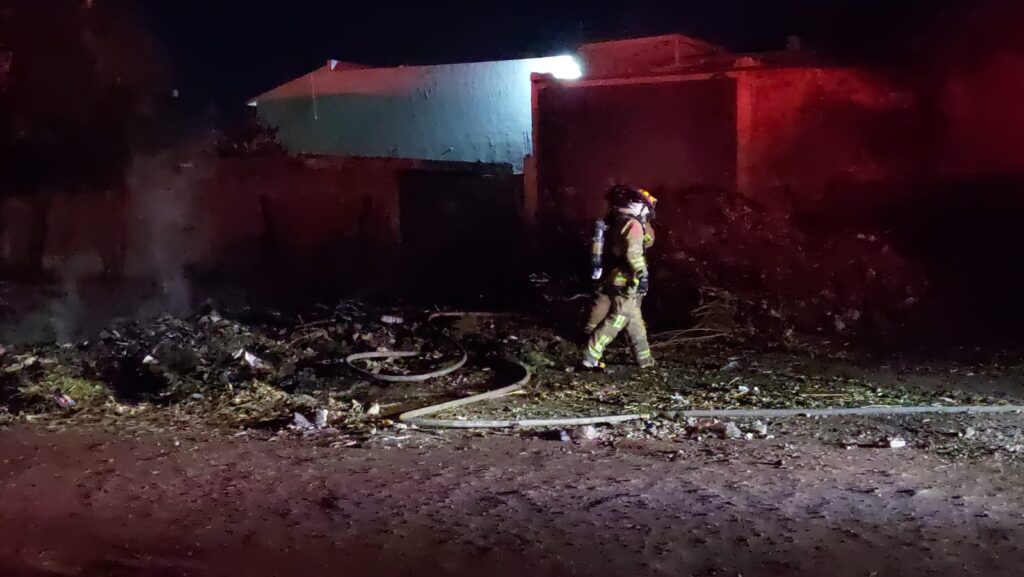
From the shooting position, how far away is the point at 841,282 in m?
11.1

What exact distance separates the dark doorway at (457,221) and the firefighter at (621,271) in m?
5.43

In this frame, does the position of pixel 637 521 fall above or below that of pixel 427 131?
below

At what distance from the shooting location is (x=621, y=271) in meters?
8.12

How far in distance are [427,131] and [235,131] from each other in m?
3.79

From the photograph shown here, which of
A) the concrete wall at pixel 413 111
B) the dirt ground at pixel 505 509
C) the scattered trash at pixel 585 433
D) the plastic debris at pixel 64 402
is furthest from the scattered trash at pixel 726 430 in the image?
the concrete wall at pixel 413 111

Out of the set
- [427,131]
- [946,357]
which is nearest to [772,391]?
[946,357]

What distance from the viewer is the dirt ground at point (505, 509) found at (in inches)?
161

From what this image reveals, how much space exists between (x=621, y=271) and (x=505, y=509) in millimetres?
3778

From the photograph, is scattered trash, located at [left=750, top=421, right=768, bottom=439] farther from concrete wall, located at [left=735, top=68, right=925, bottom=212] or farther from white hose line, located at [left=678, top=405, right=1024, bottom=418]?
concrete wall, located at [left=735, top=68, right=925, bottom=212]

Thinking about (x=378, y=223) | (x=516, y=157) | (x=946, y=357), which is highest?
(x=516, y=157)

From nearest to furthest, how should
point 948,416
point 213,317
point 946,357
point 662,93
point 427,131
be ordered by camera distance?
point 948,416, point 946,357, point 213,317, point 662,93, point 427,131

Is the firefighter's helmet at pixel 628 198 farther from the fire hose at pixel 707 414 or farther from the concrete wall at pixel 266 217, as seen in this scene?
the concrete wall at pixel 266 217

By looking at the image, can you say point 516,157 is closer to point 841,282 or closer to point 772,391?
point 841,282

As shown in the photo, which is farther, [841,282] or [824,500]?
[841,282]
